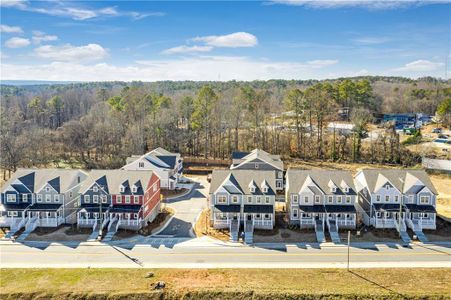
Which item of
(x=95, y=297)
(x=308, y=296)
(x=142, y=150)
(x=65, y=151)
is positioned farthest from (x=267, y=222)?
(x=65, y=151)

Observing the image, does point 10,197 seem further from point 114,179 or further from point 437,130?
point 437,130

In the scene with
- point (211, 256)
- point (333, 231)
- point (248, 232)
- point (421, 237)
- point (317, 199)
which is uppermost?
point (317, 199)

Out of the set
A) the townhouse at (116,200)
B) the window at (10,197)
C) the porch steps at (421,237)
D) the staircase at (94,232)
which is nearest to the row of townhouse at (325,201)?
the porch steps at (421,237)

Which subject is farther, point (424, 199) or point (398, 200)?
point (398, 200)

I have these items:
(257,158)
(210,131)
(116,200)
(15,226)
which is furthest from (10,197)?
(210,131)

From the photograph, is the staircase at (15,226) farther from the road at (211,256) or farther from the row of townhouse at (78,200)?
the road at (211,256)

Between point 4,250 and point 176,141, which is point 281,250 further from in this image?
point 176,141

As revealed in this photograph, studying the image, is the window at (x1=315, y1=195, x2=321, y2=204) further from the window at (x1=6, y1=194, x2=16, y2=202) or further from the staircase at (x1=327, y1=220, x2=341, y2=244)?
the window at (x1=6, y1=194, x2=16, y2=202)
